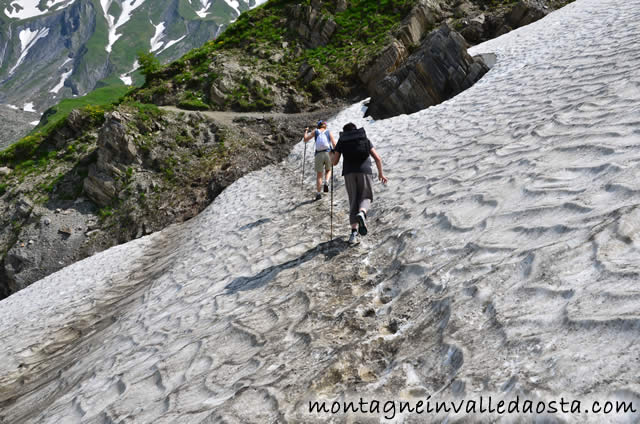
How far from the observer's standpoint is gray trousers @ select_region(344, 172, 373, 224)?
22.2ft

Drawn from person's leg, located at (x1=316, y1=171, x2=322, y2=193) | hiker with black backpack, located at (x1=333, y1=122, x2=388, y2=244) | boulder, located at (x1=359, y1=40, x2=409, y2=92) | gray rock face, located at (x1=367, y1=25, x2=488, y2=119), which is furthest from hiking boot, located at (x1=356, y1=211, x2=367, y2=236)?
boulder, located at (x1=359, y1=40, x2=409, y2=92)

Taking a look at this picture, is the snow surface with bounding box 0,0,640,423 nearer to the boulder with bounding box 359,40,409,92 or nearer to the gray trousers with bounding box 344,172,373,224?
the gray trousers with bounding box 344,172,373,224

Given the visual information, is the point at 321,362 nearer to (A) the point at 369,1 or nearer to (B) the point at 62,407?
(B) the point at 62,407

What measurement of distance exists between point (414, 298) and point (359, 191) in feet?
9.08

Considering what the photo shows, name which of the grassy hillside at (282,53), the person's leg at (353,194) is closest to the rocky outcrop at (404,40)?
the grassy hillside at (282,53)

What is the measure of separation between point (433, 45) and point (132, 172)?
58.2 feet

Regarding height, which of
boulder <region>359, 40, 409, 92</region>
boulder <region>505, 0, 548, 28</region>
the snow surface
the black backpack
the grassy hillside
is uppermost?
the grassy hillside

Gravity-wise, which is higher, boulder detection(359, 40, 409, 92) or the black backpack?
boulder detection(359, 40, 409, 92)

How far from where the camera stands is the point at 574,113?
7.53m

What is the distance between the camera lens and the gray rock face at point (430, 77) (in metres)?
17.5

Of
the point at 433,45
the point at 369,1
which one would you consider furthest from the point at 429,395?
the point at 369,1

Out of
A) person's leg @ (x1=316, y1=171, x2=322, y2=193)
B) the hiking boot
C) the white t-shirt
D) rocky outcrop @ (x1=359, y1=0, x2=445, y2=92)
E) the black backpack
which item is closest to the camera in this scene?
the hiking boot

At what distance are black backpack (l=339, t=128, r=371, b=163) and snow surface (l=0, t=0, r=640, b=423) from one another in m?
1.50

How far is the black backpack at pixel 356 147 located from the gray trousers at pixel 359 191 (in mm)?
309
